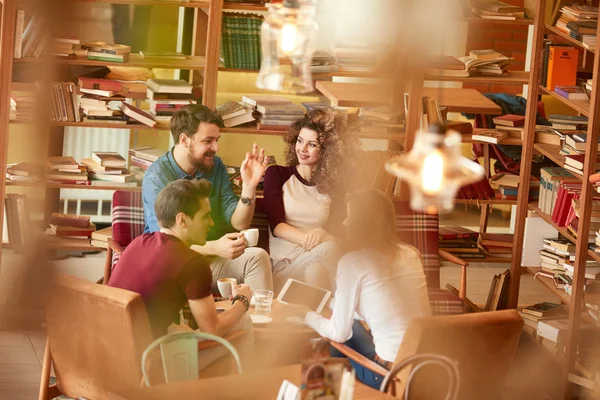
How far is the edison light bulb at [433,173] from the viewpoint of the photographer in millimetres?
410

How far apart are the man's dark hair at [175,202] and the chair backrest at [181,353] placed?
0.24 metres

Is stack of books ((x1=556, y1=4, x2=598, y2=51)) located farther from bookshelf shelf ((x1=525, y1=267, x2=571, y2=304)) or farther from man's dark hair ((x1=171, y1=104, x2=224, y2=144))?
man's dark hair ((x1=171, y1=104, x2=224, y2=144))

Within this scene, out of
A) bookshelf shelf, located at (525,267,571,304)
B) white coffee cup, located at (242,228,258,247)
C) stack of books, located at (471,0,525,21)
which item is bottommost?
bookshelf shelf, located at (525,267,571,304)

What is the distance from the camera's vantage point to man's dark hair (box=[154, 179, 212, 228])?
1.78 metres

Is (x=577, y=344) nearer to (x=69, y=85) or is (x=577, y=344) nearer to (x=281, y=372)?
(x=281, y=372)

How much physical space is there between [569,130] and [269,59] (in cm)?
238

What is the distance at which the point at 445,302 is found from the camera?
2.54m

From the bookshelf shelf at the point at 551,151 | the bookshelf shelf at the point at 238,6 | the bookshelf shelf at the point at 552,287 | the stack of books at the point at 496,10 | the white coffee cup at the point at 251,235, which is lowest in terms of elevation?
the bookshelf shelf at the point at 552,287

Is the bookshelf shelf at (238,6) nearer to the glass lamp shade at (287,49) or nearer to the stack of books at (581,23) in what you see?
the stack of books at (581,23)

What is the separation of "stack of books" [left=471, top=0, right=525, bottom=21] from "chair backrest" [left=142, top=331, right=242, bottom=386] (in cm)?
136

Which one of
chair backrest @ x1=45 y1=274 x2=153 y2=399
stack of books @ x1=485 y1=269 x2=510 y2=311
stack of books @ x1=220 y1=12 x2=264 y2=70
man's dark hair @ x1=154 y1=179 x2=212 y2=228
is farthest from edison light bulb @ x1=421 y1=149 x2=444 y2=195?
stack of books @ x1=485 y1=269 x2=510 y2=311

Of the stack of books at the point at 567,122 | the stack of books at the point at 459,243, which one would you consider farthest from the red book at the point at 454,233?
the stack of books at the point at 567,122

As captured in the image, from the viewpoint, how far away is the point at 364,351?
2.01 meters

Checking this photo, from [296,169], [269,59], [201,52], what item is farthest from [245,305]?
[269,59]
